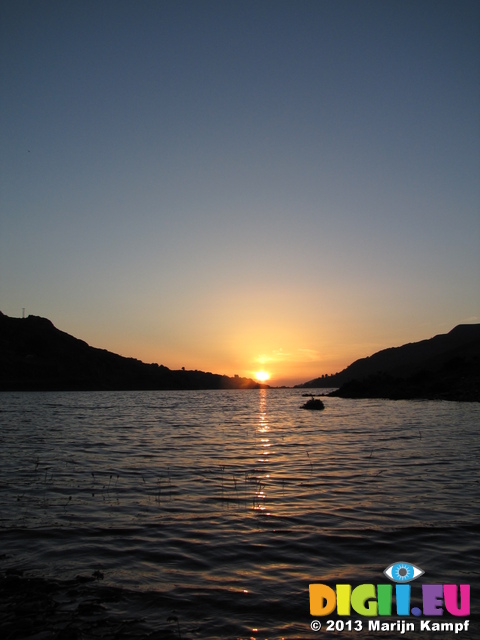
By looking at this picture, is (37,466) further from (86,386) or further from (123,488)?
(86,386)

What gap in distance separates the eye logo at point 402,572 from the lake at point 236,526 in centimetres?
17

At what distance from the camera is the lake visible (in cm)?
777

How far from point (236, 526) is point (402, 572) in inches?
164

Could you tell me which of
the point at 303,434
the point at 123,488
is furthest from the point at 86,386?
the point at 123,488

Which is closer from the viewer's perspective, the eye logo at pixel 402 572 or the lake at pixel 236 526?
the lake at pixel 236 526

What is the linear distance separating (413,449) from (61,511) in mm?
18209

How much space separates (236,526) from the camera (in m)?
11.8

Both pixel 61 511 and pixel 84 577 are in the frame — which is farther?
pixel 61 511

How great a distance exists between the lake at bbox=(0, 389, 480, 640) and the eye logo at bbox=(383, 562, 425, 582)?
168 mm

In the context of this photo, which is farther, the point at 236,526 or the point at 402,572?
the point at 236,526

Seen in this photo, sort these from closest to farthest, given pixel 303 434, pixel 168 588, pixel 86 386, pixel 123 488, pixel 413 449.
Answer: pixel 168 588, pixel 123 488, pixel 413 449, pixel 303 434, pixel 86 386

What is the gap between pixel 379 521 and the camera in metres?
12.1

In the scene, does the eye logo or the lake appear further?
the eye logo

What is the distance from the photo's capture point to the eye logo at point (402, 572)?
877 centimetres
